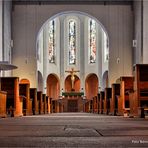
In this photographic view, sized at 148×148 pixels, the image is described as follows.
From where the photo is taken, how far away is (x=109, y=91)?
46.1 ft

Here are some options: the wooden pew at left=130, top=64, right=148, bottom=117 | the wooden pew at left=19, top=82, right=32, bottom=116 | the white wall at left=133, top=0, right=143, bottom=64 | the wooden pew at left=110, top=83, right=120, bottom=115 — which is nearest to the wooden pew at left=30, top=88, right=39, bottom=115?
the wooden pew at left=19, top=82, right=32, bottom=116

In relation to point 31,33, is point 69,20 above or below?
above

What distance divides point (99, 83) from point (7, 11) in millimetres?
10621

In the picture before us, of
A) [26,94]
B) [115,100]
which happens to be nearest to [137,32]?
[115,100]

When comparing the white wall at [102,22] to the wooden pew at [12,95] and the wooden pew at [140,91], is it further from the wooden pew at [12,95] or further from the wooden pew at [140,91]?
the wooden pew at [140,91]

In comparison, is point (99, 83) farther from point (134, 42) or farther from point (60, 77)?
point (134, 42)

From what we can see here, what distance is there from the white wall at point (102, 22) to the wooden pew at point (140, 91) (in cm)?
1138

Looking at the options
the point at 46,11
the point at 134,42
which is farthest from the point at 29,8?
the point at 134,42

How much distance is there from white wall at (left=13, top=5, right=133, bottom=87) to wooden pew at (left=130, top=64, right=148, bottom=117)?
37.3ft

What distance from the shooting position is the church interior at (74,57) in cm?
1102

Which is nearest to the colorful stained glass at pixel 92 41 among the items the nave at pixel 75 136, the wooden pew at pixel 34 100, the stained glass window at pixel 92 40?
the stained glass window at pixel 92 40

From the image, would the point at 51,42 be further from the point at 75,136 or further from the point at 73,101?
the point at 75,136

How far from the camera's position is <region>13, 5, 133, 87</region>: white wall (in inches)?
790

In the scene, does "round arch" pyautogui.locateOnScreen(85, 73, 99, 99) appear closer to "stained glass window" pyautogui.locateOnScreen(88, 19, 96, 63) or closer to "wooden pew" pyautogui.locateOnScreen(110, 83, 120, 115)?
"stained glass window" pyautogui.locateOnScreen(88, 19, 96, 63)
